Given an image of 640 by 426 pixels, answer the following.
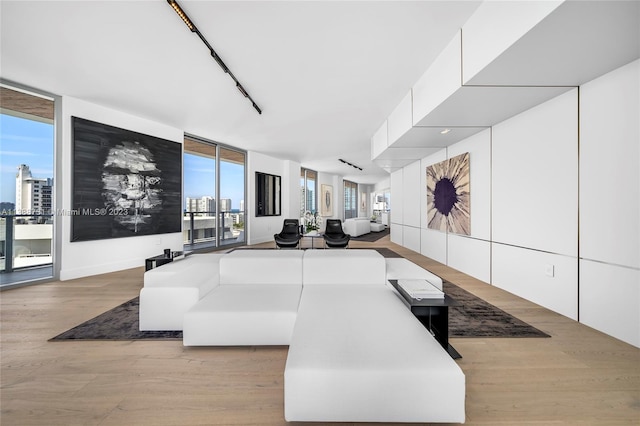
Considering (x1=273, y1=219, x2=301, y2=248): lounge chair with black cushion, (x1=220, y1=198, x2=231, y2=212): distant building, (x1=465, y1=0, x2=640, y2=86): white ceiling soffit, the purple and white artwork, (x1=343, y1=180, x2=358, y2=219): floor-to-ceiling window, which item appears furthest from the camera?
(x1=343, y1=180, x2=358, y2=219): floor-to-ceiling window

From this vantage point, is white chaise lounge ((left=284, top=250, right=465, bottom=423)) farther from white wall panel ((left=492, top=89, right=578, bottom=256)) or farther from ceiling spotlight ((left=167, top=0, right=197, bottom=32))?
ceiling spotlight ((left=167, top=0, right=197, bottom=32))

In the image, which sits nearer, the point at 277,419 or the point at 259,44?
the point at 277,419

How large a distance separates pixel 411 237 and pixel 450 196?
2368mm

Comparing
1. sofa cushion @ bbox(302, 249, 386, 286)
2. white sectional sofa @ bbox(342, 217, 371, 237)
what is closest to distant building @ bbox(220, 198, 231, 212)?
white sectional sofa @ bbox(342, 217, 371, 237)

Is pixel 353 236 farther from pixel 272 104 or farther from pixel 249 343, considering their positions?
pixel 249 343

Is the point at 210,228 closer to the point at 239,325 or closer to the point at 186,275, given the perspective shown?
the point at 186,275

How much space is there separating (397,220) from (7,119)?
342 inches

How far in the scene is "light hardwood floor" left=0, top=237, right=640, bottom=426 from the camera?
4.65 feet

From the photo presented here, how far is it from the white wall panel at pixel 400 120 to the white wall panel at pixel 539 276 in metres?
2.30

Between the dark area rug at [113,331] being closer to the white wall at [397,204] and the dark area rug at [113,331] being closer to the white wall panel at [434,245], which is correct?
the white wall panel at [434,245]

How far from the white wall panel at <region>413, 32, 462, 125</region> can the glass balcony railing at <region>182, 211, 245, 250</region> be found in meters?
5.72

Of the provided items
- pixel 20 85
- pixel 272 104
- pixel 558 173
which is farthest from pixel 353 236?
pixel 20 85

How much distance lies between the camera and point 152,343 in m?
2.17

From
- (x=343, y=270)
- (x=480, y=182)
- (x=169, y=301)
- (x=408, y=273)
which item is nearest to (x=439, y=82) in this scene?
(x=480, y=182)
